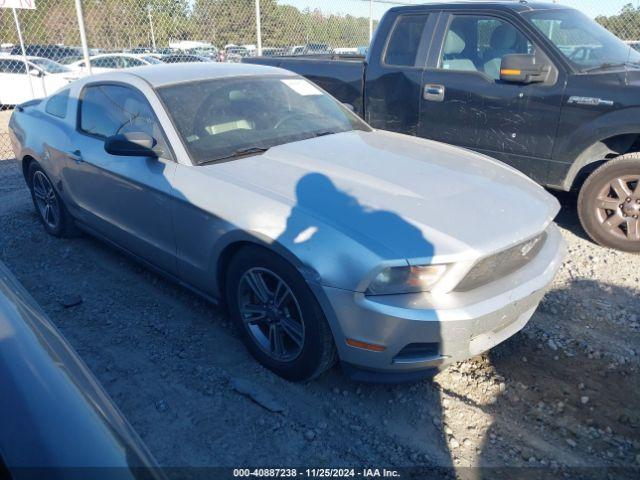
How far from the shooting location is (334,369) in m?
3.11

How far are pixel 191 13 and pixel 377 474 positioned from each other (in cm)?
1124

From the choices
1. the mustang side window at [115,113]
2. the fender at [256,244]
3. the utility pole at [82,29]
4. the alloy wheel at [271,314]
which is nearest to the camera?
the fender at [256,244]

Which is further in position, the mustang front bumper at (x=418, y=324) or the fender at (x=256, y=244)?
the fender at (x=256, y=244)

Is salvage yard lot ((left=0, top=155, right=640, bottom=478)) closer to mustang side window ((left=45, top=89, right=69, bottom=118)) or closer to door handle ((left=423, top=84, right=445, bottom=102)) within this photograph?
mustang side window ((left=45, top=89, right=69, bottom=118))

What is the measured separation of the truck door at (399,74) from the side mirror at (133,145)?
2900 mm

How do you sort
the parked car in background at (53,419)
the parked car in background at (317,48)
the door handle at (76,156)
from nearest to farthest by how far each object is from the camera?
the parked car in background at (53,419), the door handle at (76,156), the parked car in background at (317,48)

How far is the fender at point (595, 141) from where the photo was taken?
4.25 metres

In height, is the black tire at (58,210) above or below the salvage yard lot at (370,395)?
above

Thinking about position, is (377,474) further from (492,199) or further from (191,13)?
(191,13)

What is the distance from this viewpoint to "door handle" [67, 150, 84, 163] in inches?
163

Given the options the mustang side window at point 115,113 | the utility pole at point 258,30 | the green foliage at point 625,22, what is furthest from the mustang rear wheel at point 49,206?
the green foliage at point 625,22

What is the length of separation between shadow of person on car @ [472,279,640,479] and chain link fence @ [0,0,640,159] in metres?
7.78

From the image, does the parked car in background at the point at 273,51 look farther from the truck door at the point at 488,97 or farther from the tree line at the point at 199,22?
the truck door at the point at 488,97

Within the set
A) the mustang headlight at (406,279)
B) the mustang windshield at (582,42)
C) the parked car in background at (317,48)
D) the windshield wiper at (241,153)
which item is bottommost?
the mustang headlight at (406,279)
